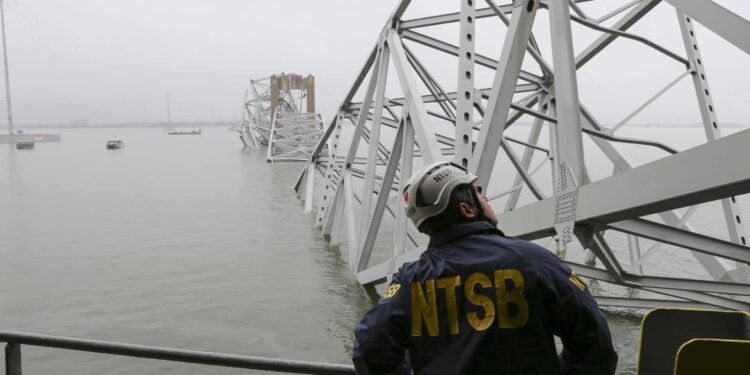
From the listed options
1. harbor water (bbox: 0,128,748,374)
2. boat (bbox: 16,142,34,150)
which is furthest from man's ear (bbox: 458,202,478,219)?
boat (bbox: 16,142,34,150)

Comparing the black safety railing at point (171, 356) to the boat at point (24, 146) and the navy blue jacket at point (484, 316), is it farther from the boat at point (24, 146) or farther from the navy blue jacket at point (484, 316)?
the boat at point (24, 146)

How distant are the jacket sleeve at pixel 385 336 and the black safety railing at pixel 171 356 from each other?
72 cm

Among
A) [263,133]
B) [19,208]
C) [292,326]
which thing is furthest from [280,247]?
[263,133]

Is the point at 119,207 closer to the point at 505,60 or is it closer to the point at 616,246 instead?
the point at 616,246

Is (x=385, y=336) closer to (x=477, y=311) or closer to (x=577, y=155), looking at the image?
(x=477, y=311)

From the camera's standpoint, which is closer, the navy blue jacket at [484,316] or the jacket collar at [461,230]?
the navy blue jacket at [484,316]

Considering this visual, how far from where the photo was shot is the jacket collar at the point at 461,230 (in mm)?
2289

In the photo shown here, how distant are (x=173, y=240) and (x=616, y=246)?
14.2 m

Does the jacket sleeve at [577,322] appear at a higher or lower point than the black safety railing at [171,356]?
higher

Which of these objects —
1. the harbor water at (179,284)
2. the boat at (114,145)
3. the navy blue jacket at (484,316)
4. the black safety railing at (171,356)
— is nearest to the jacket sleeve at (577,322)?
the navy blue jacket at (484,316)

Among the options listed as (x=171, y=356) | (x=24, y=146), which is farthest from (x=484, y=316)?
(x=24, y=146)

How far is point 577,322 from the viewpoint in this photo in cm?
221

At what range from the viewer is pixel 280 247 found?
755 inches

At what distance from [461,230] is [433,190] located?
20 centimetres
